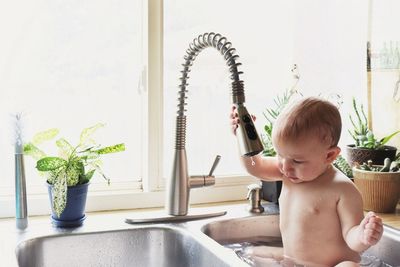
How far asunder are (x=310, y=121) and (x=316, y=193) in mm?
195

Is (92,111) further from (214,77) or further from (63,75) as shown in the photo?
(214,77)

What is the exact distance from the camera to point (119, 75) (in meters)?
1.67

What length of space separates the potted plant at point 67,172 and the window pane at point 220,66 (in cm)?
32

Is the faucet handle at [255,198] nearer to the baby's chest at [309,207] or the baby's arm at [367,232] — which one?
the baby's chest at [309,207]

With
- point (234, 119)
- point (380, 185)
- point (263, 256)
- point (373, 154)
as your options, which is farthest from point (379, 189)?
→ point (234, 119)

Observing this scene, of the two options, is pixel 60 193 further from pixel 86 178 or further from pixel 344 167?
pixel 344 167

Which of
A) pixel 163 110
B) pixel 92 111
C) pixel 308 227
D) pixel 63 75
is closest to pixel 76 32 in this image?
pixel 63 75

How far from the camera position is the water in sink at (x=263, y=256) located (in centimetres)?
131

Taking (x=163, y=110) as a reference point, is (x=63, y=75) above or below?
above

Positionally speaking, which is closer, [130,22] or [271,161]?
[271,161]

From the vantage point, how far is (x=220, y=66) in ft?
5.77

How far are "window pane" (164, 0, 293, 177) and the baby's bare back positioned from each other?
1.47ft

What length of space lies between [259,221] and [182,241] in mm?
269

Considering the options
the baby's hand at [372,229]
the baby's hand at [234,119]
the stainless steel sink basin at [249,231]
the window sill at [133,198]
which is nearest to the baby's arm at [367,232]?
the baby's hand at [372,229]
